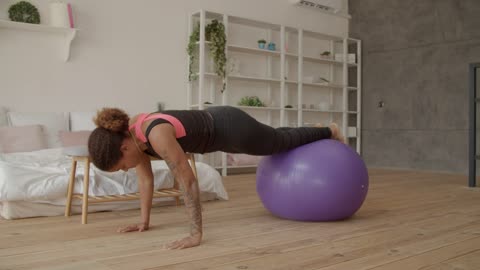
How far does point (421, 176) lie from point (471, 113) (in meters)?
1.45

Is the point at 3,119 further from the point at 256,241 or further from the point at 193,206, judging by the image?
the point at 256,241

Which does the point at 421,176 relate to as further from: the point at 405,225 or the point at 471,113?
the point at 405,225

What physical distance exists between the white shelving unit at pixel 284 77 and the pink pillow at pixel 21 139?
2113 millimetres

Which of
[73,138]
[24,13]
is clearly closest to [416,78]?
[73,138]

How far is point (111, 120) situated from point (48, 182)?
1.07 m

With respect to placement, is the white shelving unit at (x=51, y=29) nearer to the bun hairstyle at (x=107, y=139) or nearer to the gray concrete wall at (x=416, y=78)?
the bun hairstyle at (x=107, y=139)

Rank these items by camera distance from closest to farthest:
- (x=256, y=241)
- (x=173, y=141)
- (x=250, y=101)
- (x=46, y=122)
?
(x=173, y=141), (x=256, y=241), (x=46, y=122), (x=250, y=101)

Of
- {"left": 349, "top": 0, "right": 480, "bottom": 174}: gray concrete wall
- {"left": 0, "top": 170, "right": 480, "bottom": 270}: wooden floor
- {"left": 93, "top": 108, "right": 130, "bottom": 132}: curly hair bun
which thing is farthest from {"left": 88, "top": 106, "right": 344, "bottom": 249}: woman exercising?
{"left": 349, "top": 0, "right": 480, "bottom": 174}: gray concrete wall

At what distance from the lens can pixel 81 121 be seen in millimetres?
4668

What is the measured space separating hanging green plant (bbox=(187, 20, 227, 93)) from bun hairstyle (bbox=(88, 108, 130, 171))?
3700mm

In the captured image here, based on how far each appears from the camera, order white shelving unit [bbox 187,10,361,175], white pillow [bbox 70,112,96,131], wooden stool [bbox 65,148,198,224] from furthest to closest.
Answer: white shelving unit [bbox 187,10,361,175], white pillow [bbox 70,112,96,131], wooden stool [bbox 65,148,198,224]

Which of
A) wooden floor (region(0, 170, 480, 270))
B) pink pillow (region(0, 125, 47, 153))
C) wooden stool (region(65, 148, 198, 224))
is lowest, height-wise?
wooden floor (region(0, 170, 480, 270))

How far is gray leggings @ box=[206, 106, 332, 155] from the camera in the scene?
2.38 metres

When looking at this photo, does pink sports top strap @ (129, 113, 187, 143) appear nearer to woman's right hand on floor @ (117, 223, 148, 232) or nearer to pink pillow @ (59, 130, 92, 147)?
woman's right hand on floor @ (117, 223, 148, 232)
